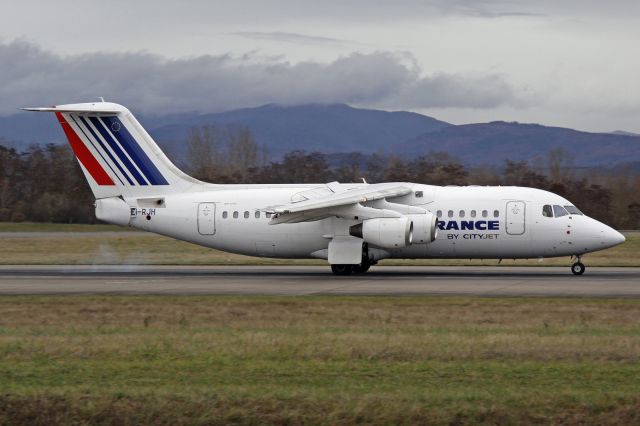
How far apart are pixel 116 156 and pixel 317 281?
31.0 ft

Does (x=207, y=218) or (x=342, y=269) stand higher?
(x=207, y=218)

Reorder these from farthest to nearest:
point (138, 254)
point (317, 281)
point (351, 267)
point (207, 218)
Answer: point (138, 254) < point (207, 218) < point (351, 267) < point (317, 281)

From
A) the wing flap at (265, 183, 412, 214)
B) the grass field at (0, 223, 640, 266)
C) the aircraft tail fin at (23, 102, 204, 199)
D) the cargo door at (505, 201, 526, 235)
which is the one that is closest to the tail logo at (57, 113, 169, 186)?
the aircraft tail fin at (23, 102, 204, 199)

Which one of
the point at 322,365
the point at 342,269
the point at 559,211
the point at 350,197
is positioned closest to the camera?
the point at 322,365

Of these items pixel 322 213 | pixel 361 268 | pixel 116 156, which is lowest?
pixel 361 268

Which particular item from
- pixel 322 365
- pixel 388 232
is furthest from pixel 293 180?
pixel 322 365

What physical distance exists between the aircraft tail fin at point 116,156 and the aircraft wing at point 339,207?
513 cm

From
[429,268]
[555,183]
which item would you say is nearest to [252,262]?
[429,268]

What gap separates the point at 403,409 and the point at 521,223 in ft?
76.1

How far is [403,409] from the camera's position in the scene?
42.4 ft

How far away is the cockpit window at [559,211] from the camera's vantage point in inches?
1400

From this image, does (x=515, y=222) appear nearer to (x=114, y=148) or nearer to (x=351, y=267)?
(x=351, y=267)

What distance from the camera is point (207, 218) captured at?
37.2m

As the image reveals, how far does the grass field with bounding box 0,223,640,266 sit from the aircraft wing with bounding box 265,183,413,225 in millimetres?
7111
